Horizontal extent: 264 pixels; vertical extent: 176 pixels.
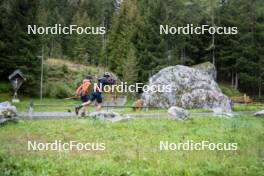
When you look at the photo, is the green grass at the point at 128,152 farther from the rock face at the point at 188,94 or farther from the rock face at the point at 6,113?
the rock face at the point at 188,94

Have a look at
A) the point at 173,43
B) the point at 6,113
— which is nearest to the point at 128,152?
the point at 6,113

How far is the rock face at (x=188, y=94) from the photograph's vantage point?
36.1 metres

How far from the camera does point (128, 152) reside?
13281mm

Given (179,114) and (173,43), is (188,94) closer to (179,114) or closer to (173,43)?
(179,114)

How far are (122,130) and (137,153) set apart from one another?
5.04 meters

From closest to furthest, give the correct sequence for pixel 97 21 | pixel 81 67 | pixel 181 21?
pixel 81 67, pixel 181 21, pixel 97 21

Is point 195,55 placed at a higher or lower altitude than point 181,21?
lower

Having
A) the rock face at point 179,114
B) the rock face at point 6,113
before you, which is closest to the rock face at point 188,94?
the rock face at point 179,114

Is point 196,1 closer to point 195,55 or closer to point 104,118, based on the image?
point 195,55

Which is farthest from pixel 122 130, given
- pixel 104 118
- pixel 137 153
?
pixel 137 153

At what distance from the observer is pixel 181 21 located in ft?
218

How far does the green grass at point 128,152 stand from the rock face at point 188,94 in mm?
15074

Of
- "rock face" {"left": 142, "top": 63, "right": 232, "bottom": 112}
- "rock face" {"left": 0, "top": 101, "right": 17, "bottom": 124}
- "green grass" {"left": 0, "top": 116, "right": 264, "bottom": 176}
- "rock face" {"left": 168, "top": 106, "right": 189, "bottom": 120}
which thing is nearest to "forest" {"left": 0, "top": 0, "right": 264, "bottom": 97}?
"rock face" {"left": 142, "top": 63, "right": 232, "bottom": 112}

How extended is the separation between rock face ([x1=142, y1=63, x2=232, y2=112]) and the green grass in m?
15.1
